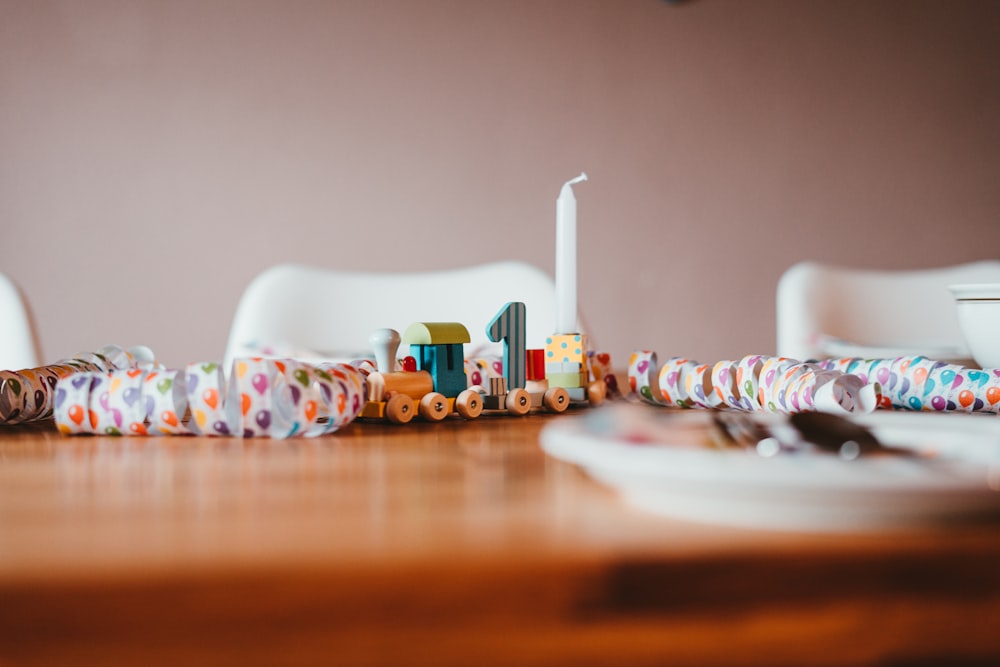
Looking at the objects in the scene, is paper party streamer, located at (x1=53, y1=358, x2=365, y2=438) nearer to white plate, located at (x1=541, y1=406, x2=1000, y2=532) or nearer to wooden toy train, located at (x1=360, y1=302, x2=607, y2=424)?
wooden toy train, located at (x1=360, y1=302, x2=607, y2=424)

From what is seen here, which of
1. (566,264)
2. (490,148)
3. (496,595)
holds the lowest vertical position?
(496,595)

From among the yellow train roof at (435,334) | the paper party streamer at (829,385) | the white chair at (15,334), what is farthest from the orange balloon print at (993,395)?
the white chair at (15,334)

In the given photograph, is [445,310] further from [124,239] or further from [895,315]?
[124,239]

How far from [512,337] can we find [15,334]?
2.94 ft

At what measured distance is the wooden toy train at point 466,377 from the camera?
0.73 m

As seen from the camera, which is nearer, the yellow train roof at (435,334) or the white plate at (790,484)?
the white plate at (790,484)

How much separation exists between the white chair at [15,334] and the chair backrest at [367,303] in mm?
306

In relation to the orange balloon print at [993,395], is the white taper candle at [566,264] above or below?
above

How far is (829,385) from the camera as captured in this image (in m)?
0.64

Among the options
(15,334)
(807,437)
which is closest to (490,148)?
(15,334)

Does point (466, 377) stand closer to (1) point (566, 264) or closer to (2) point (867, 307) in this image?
(1) point (566, 264)

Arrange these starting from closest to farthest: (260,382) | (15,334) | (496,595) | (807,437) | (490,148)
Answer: (496,595), (807,437), (260,382), (15,334), (490,148)

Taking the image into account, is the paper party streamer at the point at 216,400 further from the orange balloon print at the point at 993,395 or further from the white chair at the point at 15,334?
the white chair at the point at 15,334

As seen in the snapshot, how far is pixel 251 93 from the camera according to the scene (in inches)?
101
